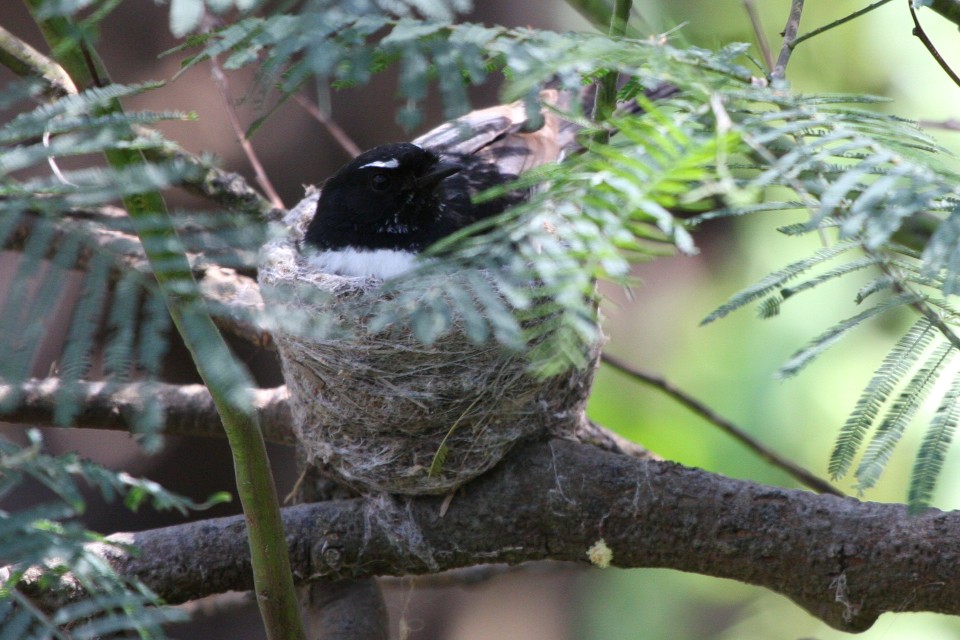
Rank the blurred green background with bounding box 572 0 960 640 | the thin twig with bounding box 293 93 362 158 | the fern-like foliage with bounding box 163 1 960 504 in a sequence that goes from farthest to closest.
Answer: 1. the blurred green background with bounding box 572 0 960 640
2. the thin twig with bounding box 293 93 362 158
3. the fern-like foliage with bounding box 163 1 960 504

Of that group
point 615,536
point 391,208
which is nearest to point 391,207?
point 391,208

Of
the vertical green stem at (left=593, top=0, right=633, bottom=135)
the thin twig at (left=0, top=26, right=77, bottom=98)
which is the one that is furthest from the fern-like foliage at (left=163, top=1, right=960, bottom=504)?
the thin twig at (left=0, top=26, right=77, bottom=98)

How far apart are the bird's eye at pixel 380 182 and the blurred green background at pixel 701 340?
841mm

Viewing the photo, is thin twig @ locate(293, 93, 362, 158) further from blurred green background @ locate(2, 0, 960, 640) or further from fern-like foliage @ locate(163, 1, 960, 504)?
fern-like foliage @ locate(163, 1, 960, 504)

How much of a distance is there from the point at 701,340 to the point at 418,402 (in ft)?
7.53

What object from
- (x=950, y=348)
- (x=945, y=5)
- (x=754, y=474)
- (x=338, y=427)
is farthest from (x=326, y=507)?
(x=754, y=474)

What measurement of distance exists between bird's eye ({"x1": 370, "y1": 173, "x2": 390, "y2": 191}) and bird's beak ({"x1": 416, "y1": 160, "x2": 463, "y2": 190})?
0.33ft

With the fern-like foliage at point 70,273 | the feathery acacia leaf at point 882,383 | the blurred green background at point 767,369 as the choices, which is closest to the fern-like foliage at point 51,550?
the fern-like foliage at point 70,273

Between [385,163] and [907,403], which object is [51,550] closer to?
[907,403]

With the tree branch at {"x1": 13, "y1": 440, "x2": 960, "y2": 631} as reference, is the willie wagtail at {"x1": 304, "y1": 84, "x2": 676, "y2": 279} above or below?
above

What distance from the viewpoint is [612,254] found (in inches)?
34.9

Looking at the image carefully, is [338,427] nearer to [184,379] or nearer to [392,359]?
[392,359]

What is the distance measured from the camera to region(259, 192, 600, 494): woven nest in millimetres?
2389

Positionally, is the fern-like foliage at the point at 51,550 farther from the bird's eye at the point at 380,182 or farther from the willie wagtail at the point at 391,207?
the bird's eye at the point at 380,182
